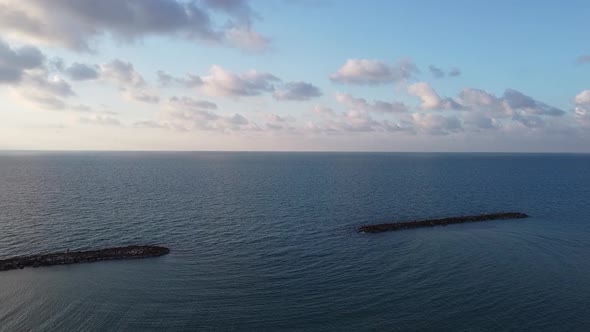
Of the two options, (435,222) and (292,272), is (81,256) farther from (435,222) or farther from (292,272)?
(435,222)

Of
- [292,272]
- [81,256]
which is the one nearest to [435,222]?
[292,272]

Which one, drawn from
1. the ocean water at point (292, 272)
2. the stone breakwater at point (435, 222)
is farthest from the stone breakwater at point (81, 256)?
the stone breakwater at point (435, 222)

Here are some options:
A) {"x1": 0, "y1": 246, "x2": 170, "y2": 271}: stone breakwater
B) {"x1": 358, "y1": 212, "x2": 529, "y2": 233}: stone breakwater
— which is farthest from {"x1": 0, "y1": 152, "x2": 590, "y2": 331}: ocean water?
{"x1": 358, "y1": 212, "x2": 529, "y2": 233}: stone breakwater

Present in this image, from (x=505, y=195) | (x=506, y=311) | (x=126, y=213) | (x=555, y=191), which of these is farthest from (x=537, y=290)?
(x=555, y=191)

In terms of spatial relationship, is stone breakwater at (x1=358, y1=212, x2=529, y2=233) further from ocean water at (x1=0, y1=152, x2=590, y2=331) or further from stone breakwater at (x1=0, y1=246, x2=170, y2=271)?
stone breakwater at (x1=0, y1=246, x2=170, y2=271)

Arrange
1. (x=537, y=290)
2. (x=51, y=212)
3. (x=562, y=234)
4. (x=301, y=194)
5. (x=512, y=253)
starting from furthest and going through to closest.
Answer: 1. (x=301, y=194)
2. (x=51, y=212)
3. (x=562, y=234)
4. (x=512, y=253)
5. (x=537, y=290)

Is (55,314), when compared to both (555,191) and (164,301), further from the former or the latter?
(555,191)
